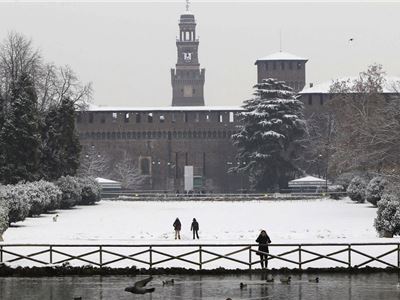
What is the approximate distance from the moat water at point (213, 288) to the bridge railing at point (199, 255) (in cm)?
55

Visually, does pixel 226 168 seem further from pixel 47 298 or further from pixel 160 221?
pixel 47 298

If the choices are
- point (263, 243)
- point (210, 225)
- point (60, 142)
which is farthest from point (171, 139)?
point (263, 243)

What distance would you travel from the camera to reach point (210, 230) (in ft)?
109

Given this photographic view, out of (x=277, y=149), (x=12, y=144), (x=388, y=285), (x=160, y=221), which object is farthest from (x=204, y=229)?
(x=277, y=149)

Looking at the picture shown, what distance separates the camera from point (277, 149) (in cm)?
A: 6944

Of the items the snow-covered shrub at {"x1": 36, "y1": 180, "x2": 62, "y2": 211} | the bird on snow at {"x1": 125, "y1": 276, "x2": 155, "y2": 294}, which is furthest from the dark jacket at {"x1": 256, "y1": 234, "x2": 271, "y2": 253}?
the snow-covered shrub at {"x1": 36, "y1": 180, "x2": 62, "y2": 211}

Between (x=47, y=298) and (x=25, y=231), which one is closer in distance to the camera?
(x=47, y=298)

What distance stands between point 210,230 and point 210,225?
2.63 meters

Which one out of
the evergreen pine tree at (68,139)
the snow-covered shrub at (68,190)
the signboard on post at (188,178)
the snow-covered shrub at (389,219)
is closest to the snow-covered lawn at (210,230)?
the snow-covered shrub at (389,219)

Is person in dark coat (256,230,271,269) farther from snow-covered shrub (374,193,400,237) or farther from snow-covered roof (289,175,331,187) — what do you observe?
snow-covered roof (289,175,331,187)

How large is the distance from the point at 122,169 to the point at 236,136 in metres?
13.0

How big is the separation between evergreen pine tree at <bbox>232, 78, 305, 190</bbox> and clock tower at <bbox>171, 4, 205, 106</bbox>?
47.8m

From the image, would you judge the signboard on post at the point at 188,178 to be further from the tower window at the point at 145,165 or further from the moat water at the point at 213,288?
Answer: the moat water at the point at 213,288

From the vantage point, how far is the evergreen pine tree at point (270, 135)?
69062 mm
